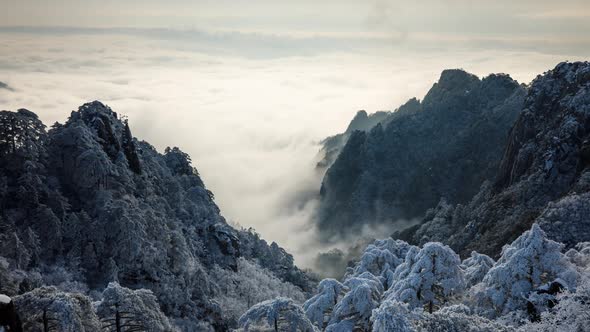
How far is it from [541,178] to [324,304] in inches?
4268

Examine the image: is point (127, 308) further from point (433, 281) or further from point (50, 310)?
point (433, 281)

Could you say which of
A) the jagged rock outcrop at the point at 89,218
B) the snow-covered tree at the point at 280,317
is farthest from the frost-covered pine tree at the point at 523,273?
the jagged rock outcrop at the point at 89,218

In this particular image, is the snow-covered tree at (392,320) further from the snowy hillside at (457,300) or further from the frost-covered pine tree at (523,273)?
the frost-covered pine tree at (523,273)

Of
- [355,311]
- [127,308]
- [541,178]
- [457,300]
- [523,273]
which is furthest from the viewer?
[541,178]

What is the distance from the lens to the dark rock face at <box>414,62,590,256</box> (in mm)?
103350

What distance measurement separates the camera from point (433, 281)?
42.7m

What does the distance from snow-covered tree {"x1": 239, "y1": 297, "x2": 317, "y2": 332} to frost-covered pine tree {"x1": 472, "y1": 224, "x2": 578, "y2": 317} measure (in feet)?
47.8

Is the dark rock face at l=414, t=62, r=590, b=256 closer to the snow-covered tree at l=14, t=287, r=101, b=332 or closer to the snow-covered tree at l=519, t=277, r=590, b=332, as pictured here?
the snow-covered tree at l=519, t=277, r=590, b=332

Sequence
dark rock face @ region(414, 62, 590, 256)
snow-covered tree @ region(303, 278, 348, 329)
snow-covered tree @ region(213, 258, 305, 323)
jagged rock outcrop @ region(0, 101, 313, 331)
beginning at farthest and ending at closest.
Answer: dark rock face @ region(414, 62, 590, 256)
snow-covered tree @ region(213, 258, 305, 323)
jagged rock outcrop @ region(0, 101, 313, 331)
snow-covered tree @ region(303, 278, 348, 329)

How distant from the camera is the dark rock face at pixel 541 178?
103 m

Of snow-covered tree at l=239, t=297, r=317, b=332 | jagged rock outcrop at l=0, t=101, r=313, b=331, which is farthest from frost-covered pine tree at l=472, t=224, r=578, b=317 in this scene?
jagged rock outcrop at l=0, t=101, r=313, b=331

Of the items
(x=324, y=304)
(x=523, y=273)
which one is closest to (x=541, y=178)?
(x=523, y=273)

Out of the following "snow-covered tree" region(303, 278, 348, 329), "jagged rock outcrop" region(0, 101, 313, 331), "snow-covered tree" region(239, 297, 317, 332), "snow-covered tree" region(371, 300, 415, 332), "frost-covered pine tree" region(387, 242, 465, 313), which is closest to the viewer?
"snow-covered tree" region(371, 300, 415, 332)

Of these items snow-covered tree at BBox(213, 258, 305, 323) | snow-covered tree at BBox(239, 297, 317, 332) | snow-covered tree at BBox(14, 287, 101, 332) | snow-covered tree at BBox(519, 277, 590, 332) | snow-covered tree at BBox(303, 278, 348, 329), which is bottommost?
snow-covered tree at BBox(213, 258, 305, 323)
